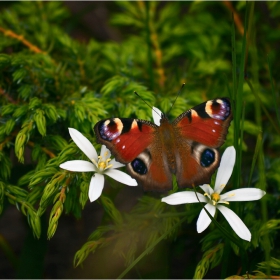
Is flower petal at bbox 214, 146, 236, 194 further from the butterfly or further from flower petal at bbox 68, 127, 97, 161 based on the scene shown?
flower petal at bbox 68, 127, 97, 161

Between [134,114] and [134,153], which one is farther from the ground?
[134,114]

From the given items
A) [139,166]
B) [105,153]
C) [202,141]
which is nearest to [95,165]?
[105,153]

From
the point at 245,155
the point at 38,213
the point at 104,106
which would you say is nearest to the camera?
the point at 38,213

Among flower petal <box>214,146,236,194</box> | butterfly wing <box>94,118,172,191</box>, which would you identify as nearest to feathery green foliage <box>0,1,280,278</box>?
flower petal <box>214,146,236,194</box>

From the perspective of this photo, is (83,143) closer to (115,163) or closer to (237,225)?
(115,163)

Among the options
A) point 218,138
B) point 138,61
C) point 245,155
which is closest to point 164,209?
point 218,138

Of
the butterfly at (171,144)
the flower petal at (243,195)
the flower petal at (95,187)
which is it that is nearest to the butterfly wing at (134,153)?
the butterfly at (171,144)

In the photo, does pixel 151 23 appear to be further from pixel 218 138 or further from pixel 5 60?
pixel 218 138
